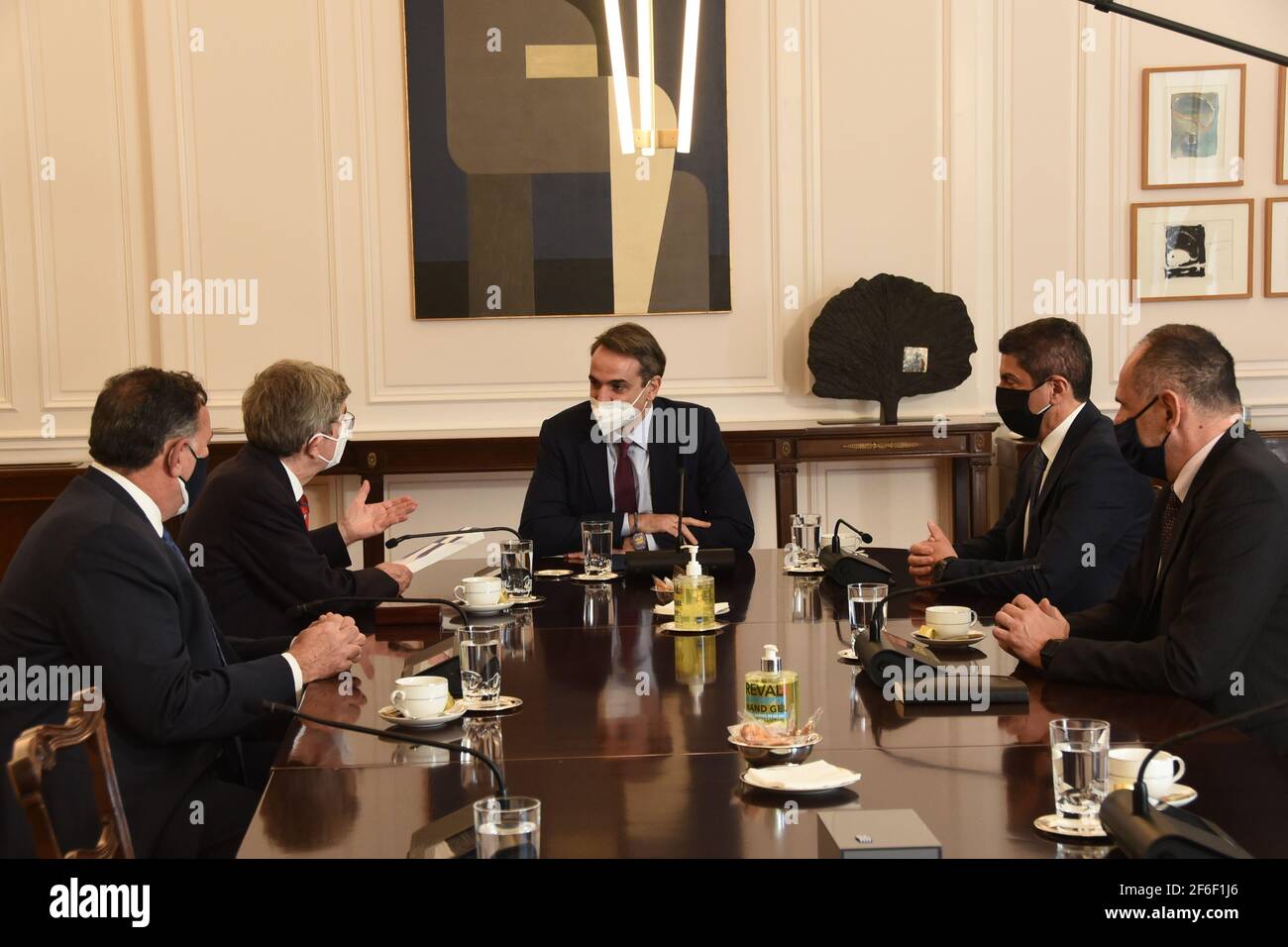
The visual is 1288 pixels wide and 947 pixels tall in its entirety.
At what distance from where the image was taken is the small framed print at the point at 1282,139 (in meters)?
6.16

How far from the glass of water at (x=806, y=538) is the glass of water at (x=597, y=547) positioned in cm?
53

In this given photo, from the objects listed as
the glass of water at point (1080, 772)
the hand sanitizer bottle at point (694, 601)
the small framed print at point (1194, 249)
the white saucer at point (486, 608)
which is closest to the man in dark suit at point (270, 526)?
the white saucer at point (486, 608)

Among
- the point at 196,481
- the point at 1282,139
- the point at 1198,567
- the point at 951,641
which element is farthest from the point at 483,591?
the point at 1282,139

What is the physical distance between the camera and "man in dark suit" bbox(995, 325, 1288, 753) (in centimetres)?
227

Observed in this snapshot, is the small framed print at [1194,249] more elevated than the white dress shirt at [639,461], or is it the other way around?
the small framed print at [1194,249]

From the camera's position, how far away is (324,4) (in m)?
6.14

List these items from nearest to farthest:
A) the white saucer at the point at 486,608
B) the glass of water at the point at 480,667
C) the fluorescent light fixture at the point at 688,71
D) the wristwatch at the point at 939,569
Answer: the glass of water at the point at 480,667 < the fluorescent light fixture at the point at 688,71 < the white saucer at the point at 486,608 < the wristwatch at the point at 939,569

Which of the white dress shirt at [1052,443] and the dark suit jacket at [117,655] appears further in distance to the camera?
the white dress shirt at [1052,443]

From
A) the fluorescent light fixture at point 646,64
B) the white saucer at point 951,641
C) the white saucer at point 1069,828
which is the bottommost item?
the white saucer at point 951,641

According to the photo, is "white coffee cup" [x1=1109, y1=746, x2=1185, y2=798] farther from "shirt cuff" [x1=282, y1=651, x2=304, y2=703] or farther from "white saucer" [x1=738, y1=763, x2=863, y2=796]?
"shirt cuff" [x1=282, y1=651, x2=304, y2=703]

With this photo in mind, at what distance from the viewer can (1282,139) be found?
6195 mm

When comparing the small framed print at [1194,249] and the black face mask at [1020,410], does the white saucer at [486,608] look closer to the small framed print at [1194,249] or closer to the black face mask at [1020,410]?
the black face mask at [1020,410]

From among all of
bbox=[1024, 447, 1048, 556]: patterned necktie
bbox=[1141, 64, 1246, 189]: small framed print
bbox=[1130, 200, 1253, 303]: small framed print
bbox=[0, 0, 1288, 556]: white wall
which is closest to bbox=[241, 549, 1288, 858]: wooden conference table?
bbox=[1024, 447, 1048, 556]: patterned necktie
